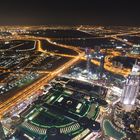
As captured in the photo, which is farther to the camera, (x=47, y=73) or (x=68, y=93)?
(x=47, y=73)

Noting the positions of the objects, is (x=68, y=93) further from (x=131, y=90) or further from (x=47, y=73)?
(x=131, y=90)

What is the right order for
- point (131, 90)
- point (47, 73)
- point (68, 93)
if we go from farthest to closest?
point (47, 73)
point (68, 93)
point (131, 90)

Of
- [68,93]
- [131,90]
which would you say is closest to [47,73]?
[68,93]

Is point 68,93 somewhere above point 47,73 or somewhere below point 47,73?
below

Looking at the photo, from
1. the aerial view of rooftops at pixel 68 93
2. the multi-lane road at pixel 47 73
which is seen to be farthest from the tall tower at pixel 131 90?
the multi-lane road at pixel 47 73

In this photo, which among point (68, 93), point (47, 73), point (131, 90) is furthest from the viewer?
point (47, 73)

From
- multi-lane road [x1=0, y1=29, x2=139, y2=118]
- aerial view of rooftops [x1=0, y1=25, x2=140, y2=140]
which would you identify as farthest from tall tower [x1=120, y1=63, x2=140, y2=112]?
multi-lane road [x1=0, y1=29, x2=139, y2=118]

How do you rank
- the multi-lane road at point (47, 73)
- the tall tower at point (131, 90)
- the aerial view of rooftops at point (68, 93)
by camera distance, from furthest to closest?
1. the multi-lane road at point (47, 73)
2. the tall tower at point (131, 90)
3. the aerial view of rooftops at point (68, 93)

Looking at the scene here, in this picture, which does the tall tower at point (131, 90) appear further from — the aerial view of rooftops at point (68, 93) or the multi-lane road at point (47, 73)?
the multi-lane road at point (47, 73)

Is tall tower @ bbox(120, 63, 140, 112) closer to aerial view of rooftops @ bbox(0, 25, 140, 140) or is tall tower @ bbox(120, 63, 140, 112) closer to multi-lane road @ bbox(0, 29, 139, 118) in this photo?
aerial view of rooftops @ bbox(0, 25, 140, 140)
